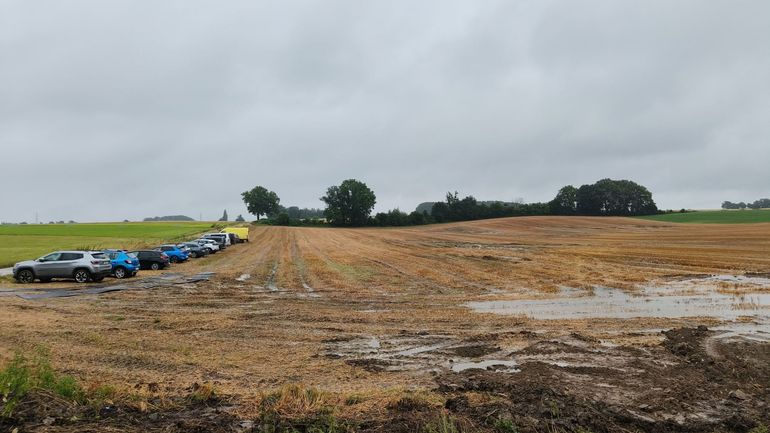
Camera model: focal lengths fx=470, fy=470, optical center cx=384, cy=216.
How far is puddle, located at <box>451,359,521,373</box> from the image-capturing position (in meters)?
7.61

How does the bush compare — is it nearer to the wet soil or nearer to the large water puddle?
the wet soil

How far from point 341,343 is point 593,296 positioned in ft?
34.2

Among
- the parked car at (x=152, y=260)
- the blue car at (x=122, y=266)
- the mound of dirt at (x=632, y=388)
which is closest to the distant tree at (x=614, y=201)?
the parked car at (x=152, y=260)

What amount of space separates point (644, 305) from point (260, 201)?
13562 centimetres

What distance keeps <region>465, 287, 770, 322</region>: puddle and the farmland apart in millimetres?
142

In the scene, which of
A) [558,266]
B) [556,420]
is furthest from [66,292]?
[558,266]

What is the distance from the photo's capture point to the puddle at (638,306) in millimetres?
12492

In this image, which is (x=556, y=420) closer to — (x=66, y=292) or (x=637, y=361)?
(x=637, y=361)

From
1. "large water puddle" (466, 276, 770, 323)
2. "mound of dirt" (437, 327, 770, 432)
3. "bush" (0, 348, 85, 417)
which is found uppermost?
"bush" (0, 348, 85, 417)

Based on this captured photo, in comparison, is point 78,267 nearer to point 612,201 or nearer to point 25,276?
point 25,276

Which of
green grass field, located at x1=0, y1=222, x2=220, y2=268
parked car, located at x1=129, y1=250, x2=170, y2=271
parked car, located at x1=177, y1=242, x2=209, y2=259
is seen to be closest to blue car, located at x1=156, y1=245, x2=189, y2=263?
parked car, located at x1=129, y1=250, x2=170, y2=271

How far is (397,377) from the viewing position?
7.30 meters

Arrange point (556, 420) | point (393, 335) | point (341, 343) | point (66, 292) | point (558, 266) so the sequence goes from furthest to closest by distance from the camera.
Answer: point (558, 266) → point (66, 292) → point (393, 335) → point (341, 343) → point (556, 420)

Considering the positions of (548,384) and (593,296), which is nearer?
(548,384)
